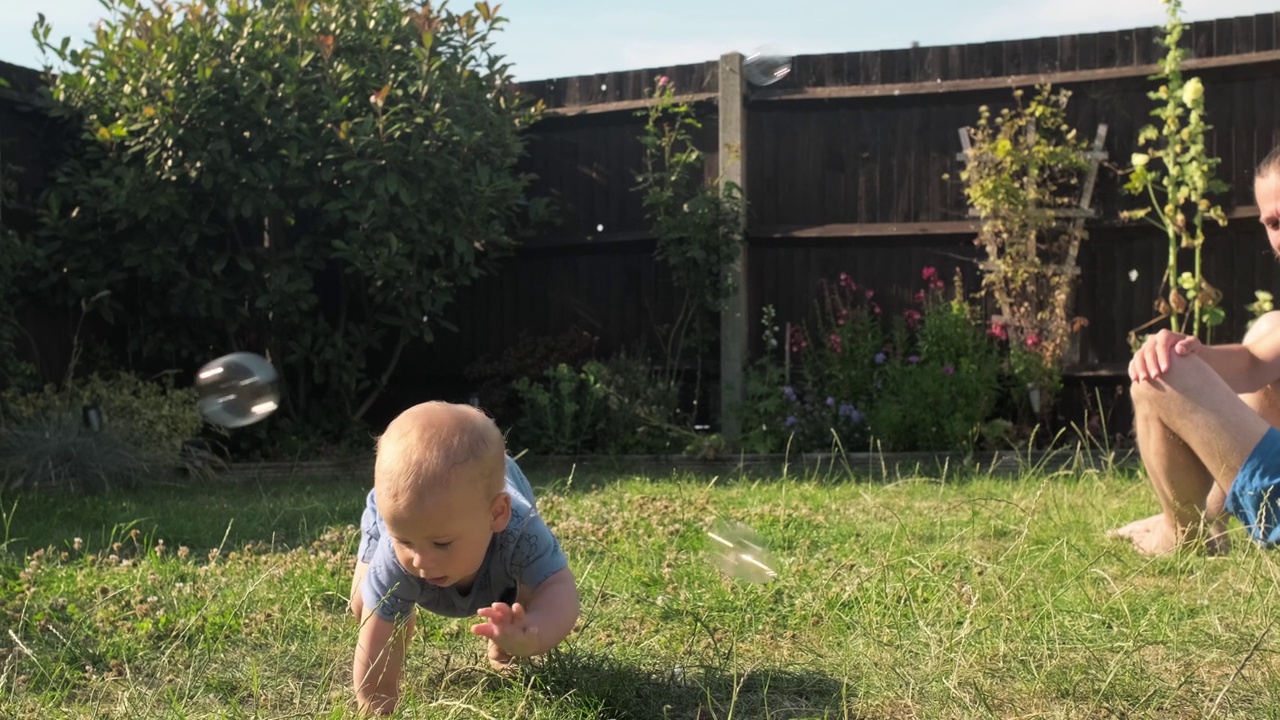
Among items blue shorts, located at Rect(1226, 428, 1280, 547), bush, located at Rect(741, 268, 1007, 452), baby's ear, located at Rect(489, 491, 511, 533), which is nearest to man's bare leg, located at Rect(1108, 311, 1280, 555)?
blue shorts, located at Rect(1226, 428, 1280, 547)

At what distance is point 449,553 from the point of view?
200 cm

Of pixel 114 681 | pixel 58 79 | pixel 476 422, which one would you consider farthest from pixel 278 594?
pixel 58 79

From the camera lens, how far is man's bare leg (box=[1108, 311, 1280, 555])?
314cm

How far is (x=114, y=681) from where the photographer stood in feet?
7.47

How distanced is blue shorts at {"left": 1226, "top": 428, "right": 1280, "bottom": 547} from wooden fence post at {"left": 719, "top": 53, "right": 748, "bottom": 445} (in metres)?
4.53

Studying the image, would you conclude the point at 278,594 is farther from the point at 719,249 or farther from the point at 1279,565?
the point at 719,249

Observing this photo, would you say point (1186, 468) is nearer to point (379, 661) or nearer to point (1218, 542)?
point (1218, 542)

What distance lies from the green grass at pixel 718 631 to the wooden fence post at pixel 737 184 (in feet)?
11.6

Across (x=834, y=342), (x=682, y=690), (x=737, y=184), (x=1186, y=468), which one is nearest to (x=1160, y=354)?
(x=1186, y=468)

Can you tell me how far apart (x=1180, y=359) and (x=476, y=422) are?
1.87m

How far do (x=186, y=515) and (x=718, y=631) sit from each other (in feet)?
8.45

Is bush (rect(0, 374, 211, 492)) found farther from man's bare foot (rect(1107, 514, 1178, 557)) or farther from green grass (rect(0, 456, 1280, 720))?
man's bare foot (rect(1107, 514, 1178, 557))

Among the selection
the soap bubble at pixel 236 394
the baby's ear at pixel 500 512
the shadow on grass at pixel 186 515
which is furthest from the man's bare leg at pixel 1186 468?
the soap bubble at pixel 236 394

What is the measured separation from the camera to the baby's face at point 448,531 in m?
1.92
